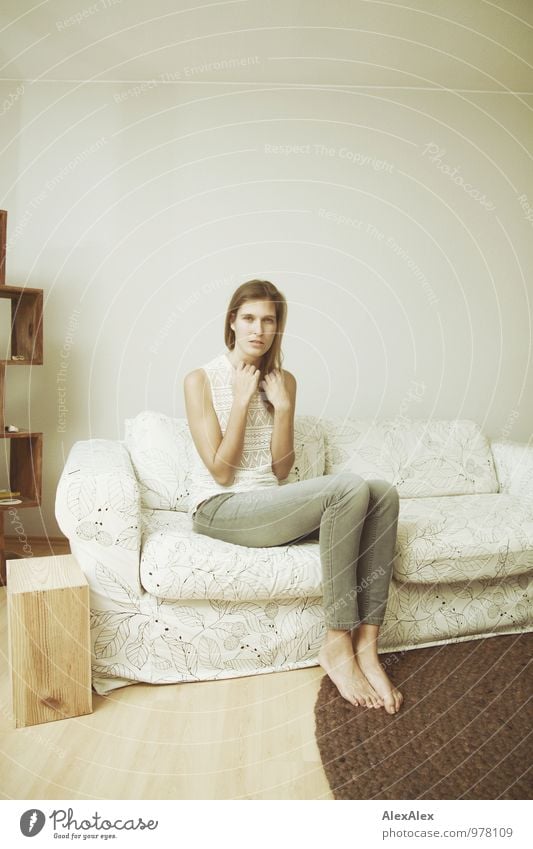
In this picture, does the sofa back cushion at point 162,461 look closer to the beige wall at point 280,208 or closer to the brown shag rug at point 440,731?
the beige wall at point 280,208

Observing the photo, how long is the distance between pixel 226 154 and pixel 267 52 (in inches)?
14.7

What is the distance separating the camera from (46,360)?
8.86ft

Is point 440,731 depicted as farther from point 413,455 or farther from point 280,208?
point 280,208

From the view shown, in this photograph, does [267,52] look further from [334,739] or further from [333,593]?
[334,739]

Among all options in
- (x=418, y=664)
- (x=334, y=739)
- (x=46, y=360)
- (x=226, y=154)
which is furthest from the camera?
(x=46, y=360)

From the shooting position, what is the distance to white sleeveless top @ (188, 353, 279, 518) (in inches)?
70.9

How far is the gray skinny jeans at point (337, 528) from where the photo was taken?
159cm

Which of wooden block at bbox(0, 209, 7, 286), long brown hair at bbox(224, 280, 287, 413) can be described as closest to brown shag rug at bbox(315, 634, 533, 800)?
long brown hair at bbox(224, 280, 287, 413)

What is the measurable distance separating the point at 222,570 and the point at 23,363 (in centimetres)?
124

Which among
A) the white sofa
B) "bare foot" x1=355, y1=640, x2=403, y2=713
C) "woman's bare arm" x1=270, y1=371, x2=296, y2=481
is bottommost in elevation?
"bare foot" x1=355, y1=640, x2=403, y2=713

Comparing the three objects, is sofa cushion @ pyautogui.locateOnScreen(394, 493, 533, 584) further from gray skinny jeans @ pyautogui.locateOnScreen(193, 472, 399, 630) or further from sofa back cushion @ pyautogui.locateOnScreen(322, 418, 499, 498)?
sofa back cushion @ pyautogui.locateOnScreen(322, 418, 499, 498)

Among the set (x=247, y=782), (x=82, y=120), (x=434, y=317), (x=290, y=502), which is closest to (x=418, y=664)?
(x=290, y=502)

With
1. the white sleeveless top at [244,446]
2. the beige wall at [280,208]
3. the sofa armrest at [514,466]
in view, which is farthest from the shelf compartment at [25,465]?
the sofa armrest at [514,466]
